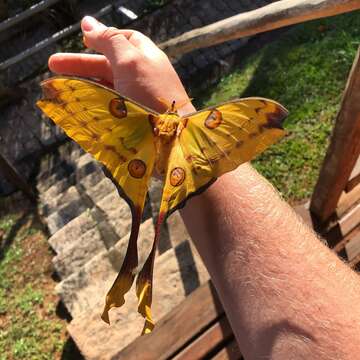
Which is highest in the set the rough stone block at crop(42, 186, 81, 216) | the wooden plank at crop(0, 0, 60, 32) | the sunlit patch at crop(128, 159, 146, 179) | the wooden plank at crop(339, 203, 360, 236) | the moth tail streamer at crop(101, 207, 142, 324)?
the wooden plank at crop(0, 0, 60, 32)

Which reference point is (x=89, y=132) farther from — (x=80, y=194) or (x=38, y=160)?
(x=38, y=160)

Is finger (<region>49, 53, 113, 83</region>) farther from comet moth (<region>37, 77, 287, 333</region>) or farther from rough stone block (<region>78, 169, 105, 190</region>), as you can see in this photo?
rough stone block (<region>78, 169, 105, 190</region>)

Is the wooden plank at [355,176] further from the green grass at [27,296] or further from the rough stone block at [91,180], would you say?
the rough stone block at [91,180]

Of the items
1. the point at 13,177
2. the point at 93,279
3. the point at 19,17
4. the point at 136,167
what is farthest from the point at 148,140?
the point at 19,17

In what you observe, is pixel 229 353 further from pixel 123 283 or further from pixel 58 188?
pixel 58 188

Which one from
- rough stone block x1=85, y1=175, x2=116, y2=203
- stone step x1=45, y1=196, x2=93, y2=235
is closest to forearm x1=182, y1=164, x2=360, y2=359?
rough stone block x1=85, y1=175, x2=116, y2=203

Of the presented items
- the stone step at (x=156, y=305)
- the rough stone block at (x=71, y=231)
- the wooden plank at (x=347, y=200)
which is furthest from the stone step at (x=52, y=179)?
the wooden plank at (x=347, y=200)
